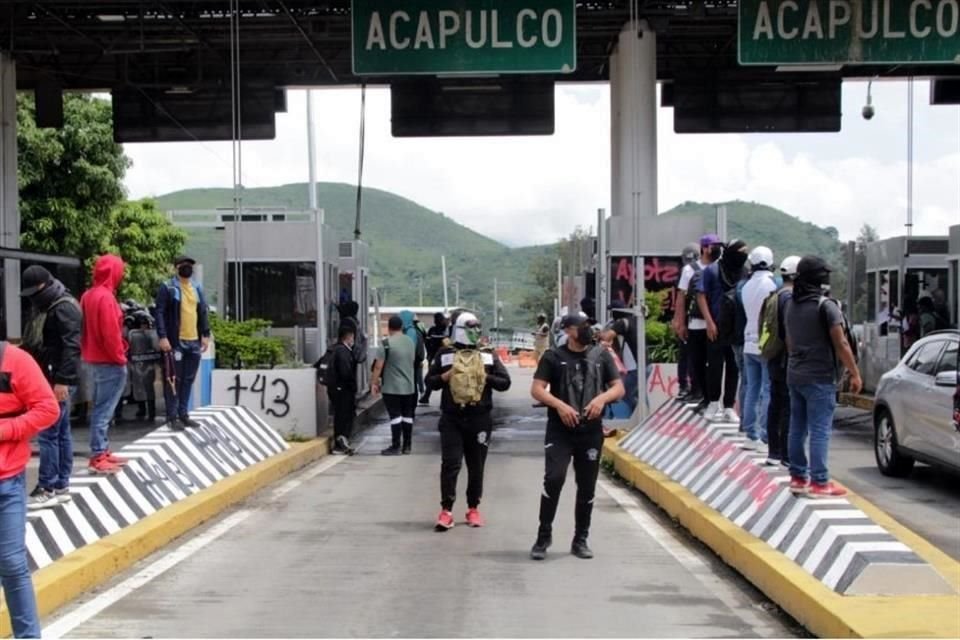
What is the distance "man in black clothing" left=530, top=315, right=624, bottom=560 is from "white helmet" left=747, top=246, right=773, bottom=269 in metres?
2.27

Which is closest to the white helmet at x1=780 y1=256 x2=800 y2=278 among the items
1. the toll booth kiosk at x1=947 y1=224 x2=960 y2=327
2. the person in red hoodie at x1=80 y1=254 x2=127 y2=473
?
the person in red hoodie at x1=80 y1=254 x2=127 y2=473

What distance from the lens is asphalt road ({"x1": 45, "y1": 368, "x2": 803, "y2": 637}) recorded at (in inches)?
262

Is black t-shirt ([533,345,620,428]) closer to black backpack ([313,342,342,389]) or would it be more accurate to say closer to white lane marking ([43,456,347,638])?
white lane marking ([43,456,347,638])

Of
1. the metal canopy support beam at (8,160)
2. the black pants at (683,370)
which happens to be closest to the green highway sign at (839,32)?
the black pants at (683,370)

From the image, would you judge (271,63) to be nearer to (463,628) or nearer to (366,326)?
(366,326)

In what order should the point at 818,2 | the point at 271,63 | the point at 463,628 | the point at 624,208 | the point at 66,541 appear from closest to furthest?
the point at 463,628, the point at 66,541, the point at 818,2, the point at 624,208, the point at 271,63

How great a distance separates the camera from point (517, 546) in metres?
9.02

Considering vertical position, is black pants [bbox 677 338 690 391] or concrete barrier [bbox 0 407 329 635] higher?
black pants [bbox 677 338 690 391]

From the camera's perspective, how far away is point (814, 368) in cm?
816

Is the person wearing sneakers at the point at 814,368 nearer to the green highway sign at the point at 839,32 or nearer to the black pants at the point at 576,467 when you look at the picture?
the black pants at the point at 576,467

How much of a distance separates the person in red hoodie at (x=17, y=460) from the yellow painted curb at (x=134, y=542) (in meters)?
1.11

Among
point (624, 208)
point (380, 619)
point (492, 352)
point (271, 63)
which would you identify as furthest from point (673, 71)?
point (380, 619)

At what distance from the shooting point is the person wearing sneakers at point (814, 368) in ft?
26.7

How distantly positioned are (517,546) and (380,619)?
7.97 ft
